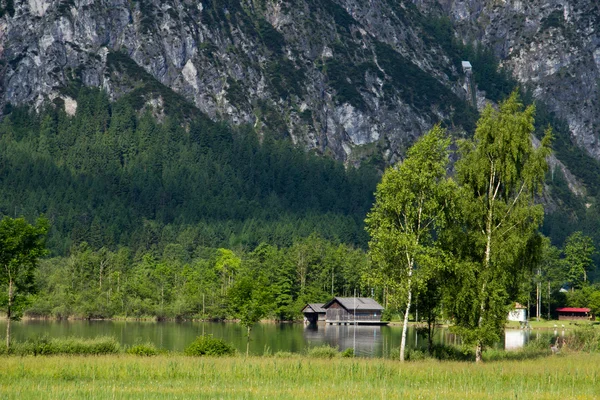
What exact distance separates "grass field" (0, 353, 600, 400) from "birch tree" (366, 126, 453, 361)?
689cm

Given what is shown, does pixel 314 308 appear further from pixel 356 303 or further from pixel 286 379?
pixel 286 379

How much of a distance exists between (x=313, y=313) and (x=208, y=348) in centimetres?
11939

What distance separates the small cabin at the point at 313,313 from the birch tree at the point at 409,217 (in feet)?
392

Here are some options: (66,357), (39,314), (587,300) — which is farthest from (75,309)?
(66,357)

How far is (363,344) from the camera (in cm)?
10719

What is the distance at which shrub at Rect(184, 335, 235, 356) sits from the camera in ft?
206

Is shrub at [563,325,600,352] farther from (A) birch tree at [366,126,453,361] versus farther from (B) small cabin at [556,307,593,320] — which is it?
(B) small cabin at [556,307,593,320]

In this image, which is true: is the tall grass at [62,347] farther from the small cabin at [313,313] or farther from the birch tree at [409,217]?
the small cabin at [313,313]

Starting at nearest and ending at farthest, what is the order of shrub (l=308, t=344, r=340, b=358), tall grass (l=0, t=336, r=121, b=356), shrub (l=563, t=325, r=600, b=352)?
tall grass (l=0, t=336, r=121, b=356), shrub (l=308, t=344, r=340, b=358), shrub (l=563, t=325, r=600, b=352)

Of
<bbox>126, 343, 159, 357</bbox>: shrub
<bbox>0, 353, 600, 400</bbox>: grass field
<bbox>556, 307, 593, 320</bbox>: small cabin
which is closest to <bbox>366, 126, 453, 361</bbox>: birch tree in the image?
<bbox>0, 353, 600, 400</bbox>: grass field

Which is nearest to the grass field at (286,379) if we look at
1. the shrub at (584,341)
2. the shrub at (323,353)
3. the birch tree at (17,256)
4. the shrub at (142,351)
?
the shrub at (142,351)

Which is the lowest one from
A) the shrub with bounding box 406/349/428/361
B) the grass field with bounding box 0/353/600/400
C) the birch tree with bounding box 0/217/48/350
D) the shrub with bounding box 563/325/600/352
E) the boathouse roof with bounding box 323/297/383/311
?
the grass field with bounding box 0/353/600/400

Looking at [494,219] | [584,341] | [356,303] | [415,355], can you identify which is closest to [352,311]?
[356,303]

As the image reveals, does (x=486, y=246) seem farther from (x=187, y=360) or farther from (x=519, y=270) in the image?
(x=187, y=360)
